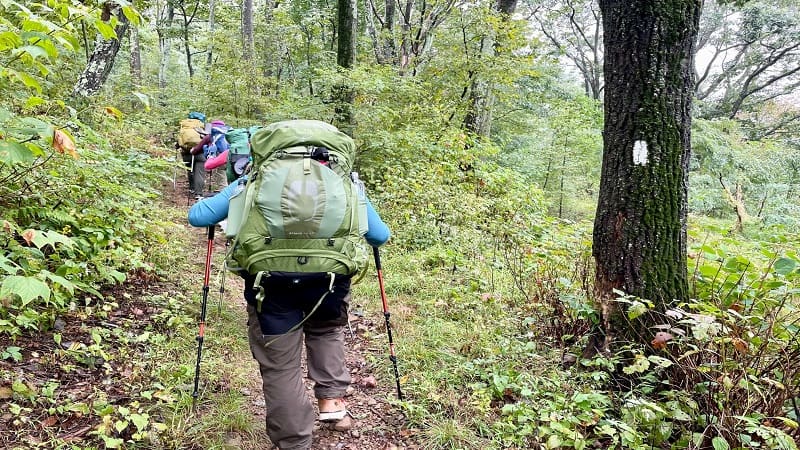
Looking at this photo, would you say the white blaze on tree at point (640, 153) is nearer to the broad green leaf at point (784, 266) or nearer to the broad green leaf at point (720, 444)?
the broad green leaf at point (784, 266)

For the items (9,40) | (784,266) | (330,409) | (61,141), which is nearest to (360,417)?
(330,409)

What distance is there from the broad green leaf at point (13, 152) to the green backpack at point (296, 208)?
1.06 m

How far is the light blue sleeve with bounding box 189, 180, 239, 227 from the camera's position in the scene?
3.18 meters

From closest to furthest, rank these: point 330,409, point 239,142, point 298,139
→ point 298,139 < point 330,409 < point 239,142

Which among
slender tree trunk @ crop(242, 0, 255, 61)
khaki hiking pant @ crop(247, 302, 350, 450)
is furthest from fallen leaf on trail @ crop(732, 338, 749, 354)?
slender tree trunk @ crop(242, 0, 255, 61)

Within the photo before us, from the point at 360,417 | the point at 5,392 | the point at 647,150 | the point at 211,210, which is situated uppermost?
the point at 647,150

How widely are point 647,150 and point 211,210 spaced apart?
310cm

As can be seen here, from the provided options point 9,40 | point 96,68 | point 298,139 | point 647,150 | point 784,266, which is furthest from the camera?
point 96,68

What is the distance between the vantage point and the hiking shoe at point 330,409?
3598 millimetres

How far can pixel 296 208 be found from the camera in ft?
9.25

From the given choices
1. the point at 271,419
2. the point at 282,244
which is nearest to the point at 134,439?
the point at 271,419

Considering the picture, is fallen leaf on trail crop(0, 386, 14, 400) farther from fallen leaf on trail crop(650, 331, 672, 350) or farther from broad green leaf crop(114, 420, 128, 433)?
fallen leaf on trail crop(650, 331, 672, 350)

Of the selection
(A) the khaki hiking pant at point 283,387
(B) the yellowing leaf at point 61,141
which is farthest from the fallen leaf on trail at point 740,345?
(B) the yellowing leaf at point 61,141

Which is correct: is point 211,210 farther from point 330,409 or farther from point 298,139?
point 330,409
